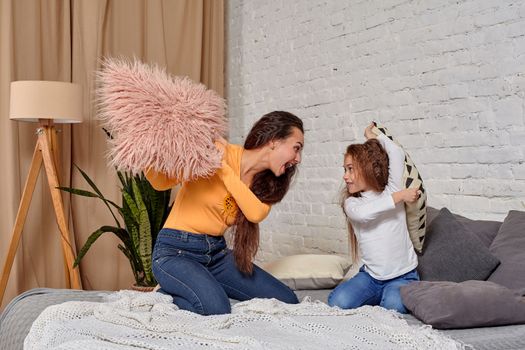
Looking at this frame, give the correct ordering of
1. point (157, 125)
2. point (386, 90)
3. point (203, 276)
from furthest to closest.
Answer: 1. point (386, 90)
2. point (203, 276)
3. point (157, 125)

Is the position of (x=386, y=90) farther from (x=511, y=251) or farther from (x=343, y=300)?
(x=343, y=300)

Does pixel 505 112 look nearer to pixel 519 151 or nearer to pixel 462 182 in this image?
pixel 519 151

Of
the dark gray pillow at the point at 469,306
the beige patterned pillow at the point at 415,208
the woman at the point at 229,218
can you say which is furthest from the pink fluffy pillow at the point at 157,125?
the dark gray pillow at the point at 469,306

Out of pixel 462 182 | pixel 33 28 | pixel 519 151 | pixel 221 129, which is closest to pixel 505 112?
pixel 519 151

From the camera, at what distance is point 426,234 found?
2912mm

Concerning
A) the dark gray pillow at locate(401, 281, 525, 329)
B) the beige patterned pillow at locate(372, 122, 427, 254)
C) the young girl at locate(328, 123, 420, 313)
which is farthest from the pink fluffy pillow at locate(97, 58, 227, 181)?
the dark gray pillow at locate(401, 281, 525, 329)

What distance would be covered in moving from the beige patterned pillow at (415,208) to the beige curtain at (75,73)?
6.43 feet

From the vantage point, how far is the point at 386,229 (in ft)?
8.95

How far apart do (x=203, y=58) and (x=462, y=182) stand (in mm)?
2297

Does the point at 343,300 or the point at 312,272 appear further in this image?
the point at 312,272

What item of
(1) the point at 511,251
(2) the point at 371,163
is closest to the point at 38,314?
(2) the point at 371,163

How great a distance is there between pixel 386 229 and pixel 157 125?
954mm

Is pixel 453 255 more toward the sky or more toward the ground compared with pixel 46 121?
more toward the ground

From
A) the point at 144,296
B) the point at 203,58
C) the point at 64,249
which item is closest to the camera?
the point at 144,296
